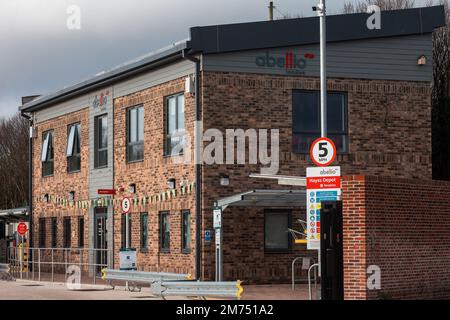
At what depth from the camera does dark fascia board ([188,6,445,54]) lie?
27703 millimetres

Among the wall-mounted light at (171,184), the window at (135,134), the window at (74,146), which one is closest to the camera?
the wall-mounted light at (171,184)

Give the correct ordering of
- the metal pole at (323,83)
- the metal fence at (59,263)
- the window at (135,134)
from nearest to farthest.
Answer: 1. the metal pole at (323,83)
2. the window at (135,134)
3. the metal fence at (59,263)

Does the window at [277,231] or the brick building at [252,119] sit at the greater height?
the brick building at [252,119]

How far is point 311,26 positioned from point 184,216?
275 inches

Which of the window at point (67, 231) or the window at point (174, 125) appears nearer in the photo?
the window at point (174, 125)

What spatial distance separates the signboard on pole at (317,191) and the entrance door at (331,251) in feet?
1.90

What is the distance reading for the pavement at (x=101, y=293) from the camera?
77.6 feet

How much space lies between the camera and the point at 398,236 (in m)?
21.4

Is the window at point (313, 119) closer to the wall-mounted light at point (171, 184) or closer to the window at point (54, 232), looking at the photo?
the wall-mounted light at point (171, 184)

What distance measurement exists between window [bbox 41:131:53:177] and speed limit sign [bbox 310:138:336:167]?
72.7ft

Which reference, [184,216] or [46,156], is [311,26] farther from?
[46,156]

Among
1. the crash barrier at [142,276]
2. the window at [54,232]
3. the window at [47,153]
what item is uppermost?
the window at [47,153]

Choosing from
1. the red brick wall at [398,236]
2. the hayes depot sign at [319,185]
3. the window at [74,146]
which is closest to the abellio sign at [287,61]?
the red brick wall at [398,236]

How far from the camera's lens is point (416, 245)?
2198cm
